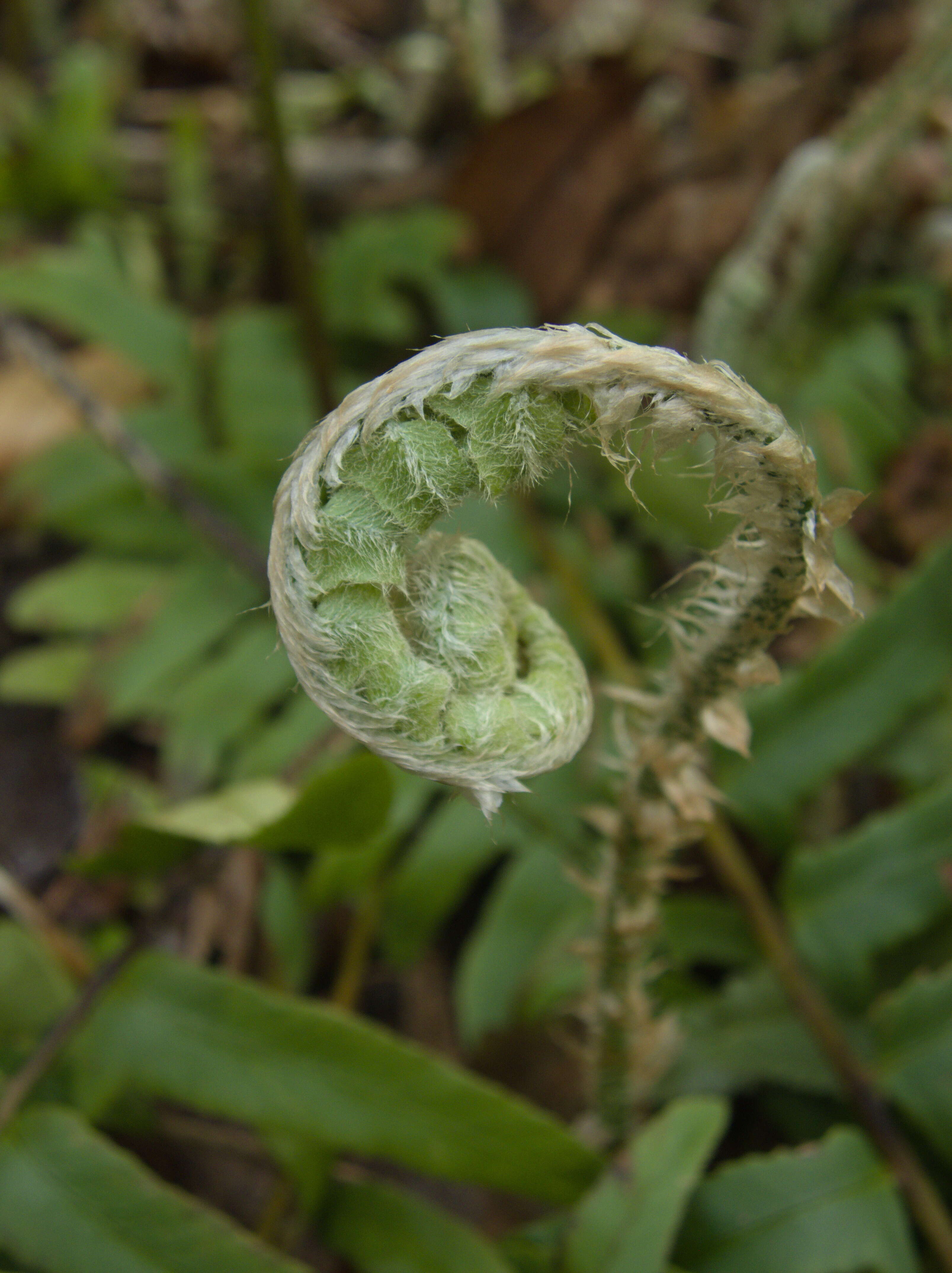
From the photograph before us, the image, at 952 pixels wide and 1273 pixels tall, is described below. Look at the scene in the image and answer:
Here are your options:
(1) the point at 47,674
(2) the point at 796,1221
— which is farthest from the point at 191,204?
(2) the point at 796,1221

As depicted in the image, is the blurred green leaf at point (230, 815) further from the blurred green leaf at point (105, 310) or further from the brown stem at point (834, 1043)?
the blurred green leaf at point (105, 310)

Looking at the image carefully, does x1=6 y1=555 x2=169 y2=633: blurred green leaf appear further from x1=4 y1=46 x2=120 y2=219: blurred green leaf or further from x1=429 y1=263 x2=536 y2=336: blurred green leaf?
x1=4 y1=46 x2=120 y2=219: blurred green leaf

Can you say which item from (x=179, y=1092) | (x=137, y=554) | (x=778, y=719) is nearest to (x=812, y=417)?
(x=778, y=719)

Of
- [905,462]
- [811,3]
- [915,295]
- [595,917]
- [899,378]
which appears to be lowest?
[595,917]

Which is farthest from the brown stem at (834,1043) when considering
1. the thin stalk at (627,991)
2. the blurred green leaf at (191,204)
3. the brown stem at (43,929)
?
the blurred green leaf at (191,204)

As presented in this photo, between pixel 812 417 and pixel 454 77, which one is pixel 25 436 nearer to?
pixel 454 77

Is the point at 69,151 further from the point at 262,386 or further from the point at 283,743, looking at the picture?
the point at 283,743
